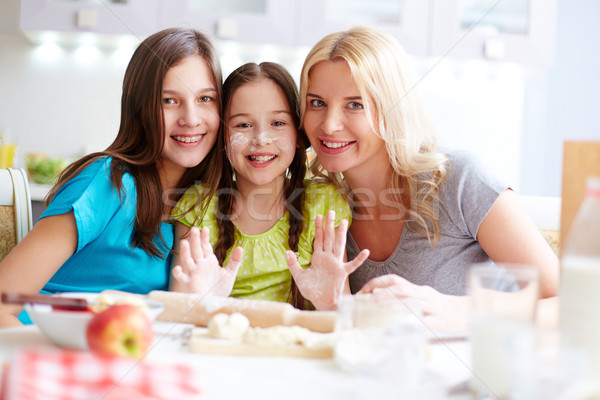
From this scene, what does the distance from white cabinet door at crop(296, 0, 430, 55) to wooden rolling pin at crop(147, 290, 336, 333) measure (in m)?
2.07

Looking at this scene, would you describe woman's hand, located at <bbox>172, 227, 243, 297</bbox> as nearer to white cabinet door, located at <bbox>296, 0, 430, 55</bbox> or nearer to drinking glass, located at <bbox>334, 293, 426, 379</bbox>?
drinking glass, located at <bbox>334, 293, 426, 379</bbox>

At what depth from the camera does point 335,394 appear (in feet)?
2.00

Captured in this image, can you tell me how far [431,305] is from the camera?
939 millimetres

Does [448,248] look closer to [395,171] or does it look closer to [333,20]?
[395,171]

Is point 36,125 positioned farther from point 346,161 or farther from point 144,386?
point 144,386

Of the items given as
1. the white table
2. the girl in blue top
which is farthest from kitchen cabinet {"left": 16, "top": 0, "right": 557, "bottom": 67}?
the white table

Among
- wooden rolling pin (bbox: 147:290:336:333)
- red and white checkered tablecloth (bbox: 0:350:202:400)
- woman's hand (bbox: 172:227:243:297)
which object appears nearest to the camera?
red and white checkered tablecloth (bbox: 0:350:202:400)

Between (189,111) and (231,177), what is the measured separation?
0.89 feet

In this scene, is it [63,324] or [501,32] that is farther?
[501,32]

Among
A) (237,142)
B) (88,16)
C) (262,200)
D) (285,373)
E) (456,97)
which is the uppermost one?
(88,16)

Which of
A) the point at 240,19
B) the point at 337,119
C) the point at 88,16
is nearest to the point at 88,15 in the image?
the point at 88,16

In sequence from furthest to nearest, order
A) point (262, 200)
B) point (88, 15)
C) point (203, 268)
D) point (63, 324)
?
point (88, 15), point (262, 200), point (203, 268), point (63, 324)

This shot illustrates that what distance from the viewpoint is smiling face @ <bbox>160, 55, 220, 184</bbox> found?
140cm

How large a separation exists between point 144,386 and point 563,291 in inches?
17.4
